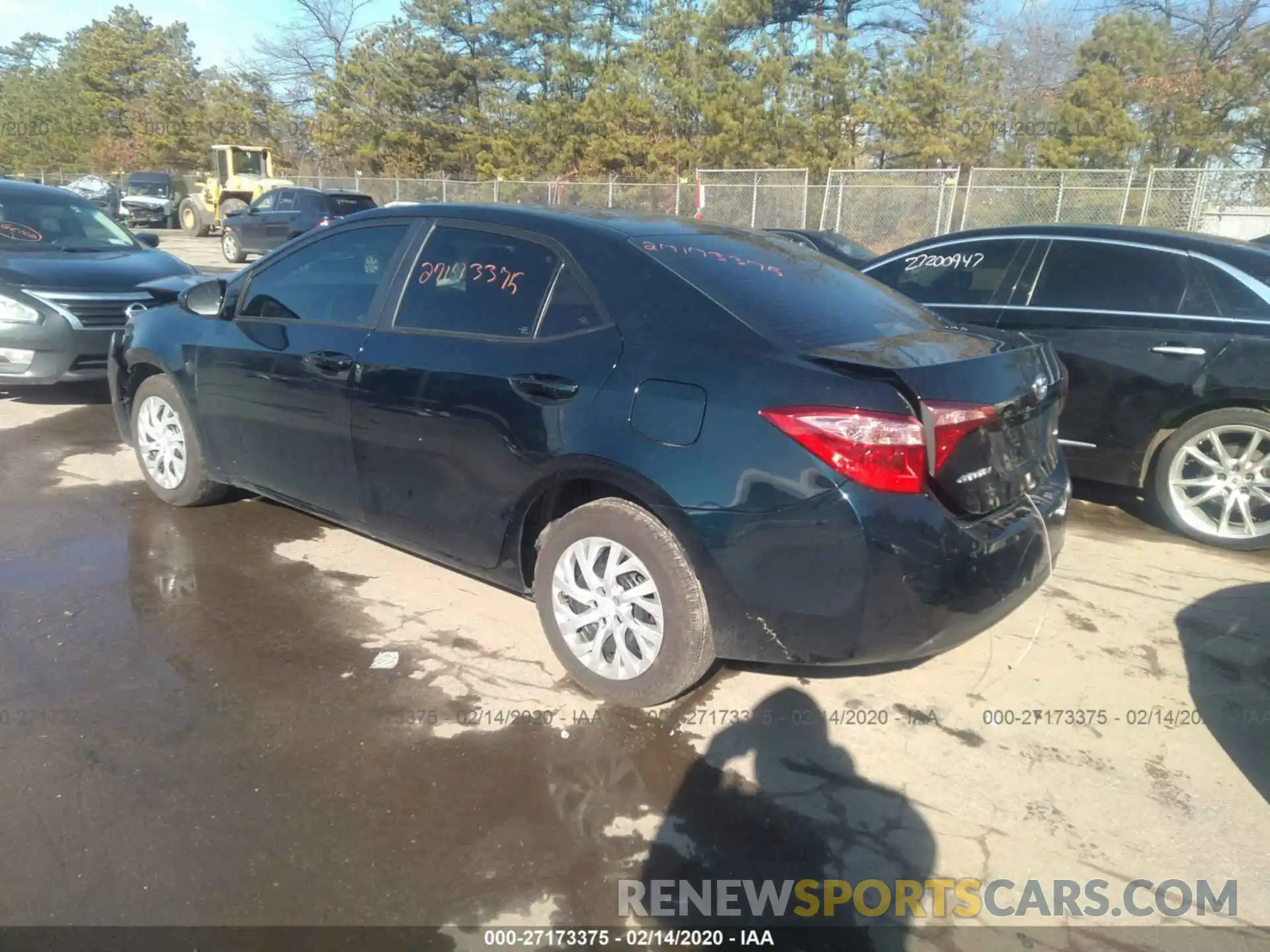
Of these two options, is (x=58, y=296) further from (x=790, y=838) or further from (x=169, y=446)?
(x=790, y=838)

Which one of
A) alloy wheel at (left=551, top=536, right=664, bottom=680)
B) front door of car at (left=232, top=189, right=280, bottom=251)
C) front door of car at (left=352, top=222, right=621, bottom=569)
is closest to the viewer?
alloy wheel at (left=551, top=536, right=664, bottom=680)

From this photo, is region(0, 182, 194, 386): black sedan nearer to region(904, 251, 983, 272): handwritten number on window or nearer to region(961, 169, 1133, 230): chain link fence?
region(904, 251, 983, 272): handwritten number on window

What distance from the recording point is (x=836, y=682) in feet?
11.6

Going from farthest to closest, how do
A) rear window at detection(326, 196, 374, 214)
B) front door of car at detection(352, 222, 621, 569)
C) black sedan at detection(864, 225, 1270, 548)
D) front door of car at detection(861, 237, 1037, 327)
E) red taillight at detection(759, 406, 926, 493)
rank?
rear window at detection(326, 196, 374, 214) < front door of car at detection(861, 237, 1037, 327) < black sedan at detection(864, 225, 1270, 548) < front door of car at detection(352, 222, 621, 569) < red taillight at detection(759, 406, 926, 493)

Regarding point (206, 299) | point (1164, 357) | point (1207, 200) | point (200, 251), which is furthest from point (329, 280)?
point (200, 251)

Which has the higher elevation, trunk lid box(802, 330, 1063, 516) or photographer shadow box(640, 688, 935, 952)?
trunk lid box(802, 330, 1063, 516)

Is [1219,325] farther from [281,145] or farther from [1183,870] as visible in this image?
[281,145]

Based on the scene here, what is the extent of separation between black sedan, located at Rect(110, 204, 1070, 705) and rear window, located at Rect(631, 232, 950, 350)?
14mm

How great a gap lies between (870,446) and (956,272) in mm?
3563

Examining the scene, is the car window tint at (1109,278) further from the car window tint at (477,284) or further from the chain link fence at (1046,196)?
the chain link fence at (1046,196)

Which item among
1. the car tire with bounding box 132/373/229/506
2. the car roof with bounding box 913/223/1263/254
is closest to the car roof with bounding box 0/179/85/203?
the car tire with bounding box 132/373/229/506

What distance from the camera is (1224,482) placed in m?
4.92

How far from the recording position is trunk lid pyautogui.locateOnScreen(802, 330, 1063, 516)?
282cm

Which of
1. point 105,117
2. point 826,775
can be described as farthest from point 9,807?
point 105,117
